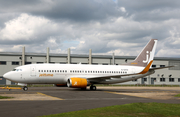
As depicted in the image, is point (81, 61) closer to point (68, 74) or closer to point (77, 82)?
point (68, 74)

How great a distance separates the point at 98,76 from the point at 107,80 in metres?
1.79

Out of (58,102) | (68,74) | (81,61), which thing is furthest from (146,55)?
(81,61)

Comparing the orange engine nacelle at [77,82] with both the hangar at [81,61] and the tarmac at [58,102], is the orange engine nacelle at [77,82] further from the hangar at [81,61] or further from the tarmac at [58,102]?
the hangar at [81,61]

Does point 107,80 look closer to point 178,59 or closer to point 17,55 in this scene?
point 17,55

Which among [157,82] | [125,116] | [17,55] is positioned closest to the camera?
[125,116]

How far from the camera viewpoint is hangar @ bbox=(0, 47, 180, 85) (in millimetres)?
66625

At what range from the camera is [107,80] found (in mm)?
39281

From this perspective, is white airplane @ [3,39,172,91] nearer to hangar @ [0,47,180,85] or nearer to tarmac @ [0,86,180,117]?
tarmac @ [0,86,180,117]

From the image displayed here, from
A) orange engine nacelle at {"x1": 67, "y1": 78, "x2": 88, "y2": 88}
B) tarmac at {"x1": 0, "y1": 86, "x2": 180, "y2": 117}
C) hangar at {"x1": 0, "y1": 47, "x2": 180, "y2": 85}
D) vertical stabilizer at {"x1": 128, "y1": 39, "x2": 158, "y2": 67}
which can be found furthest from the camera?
hangar at {"x1": 0, "y1": 47, "x2": 180, "y2": 85}

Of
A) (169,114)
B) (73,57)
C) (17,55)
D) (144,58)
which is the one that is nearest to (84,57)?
(73,57)

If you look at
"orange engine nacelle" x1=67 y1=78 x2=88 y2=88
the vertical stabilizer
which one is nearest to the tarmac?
"orange engine nacelle" x1=67 y1=78 x2=88 y2=88

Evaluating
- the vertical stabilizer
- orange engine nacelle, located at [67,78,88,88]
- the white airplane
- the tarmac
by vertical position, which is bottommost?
the tarmac

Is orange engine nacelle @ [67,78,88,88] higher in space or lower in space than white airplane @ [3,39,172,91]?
lower

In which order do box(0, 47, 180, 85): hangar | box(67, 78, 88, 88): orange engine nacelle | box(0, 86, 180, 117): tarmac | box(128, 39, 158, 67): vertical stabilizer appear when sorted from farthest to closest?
1. box(0, 47, 180, 85): hangar
2. box(128, 39, 158, 67): vertical stabilizer
3. box(67, 78, 88, 88): orange engine nacelle
4. box(0, 86, 180, 117): tarmac
